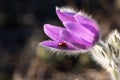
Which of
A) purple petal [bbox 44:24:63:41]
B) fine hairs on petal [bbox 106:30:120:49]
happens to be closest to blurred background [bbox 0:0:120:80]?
fine hairs on petal [bbox 106:30:120:49]

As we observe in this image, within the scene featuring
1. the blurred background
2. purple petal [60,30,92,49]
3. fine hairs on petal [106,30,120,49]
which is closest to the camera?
purple petal [60,30,92,49]

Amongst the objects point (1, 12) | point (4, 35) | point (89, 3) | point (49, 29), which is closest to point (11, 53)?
point (4, 35)

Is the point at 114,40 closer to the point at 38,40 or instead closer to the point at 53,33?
the point at 53,33

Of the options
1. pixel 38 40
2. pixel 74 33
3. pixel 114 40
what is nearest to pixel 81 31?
pixel 74 33

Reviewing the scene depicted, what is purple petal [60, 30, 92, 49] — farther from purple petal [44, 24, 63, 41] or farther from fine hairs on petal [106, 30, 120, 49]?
fine hairs on petal [106, 30, 120, 49]

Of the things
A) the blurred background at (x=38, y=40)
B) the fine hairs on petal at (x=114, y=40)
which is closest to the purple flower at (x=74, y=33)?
the fine hairs on petal at (x=114, y=40)
